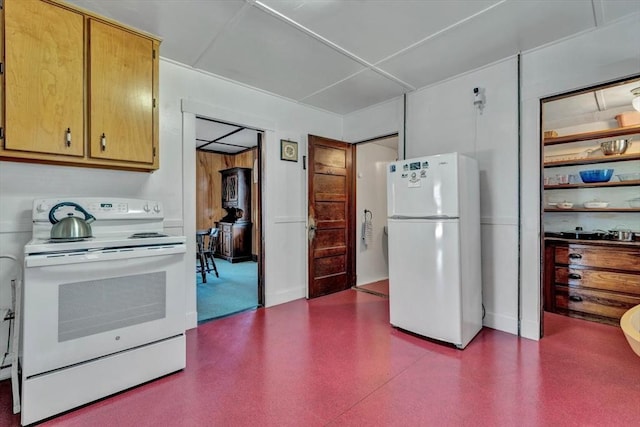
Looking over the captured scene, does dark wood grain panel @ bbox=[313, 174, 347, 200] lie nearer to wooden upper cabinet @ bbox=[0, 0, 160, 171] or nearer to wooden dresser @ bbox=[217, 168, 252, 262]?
wooden upper cabinet @ bbox=[0, 0, 160, 171]

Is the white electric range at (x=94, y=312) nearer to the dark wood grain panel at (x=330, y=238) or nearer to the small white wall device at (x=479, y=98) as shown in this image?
the dark wood grain panel at (x=330, y=238)

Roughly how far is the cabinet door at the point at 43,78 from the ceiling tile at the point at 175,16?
0.72 feet

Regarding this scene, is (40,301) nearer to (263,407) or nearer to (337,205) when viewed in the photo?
(263,407)

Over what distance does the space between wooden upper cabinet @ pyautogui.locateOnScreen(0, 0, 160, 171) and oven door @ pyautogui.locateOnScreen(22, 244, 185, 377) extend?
0.78 metres

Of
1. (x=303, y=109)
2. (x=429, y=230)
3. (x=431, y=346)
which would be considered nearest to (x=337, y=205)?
(x=303, y=109)

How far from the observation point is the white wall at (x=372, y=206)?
4.59 m

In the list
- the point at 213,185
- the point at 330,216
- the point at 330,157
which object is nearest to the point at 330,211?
the point at 330,216

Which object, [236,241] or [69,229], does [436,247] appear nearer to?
[69,229]

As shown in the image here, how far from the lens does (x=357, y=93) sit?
11.8 feet

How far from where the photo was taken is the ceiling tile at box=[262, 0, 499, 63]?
6.63ft

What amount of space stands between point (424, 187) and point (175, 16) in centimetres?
232

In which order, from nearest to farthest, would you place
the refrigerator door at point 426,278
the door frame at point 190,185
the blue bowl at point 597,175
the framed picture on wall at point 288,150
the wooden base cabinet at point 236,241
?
1. the refrigerator door at point 426,278
2. the door frame at point 190,185
3. the blue bowl at point 597,175
4. the framed picture on wall at point 288,150
5. the wooden base cabinet at point 236,241

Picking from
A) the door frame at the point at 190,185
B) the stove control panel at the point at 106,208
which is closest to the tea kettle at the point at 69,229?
the stove control panel at the point at 106,208

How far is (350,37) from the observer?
2.42 m
